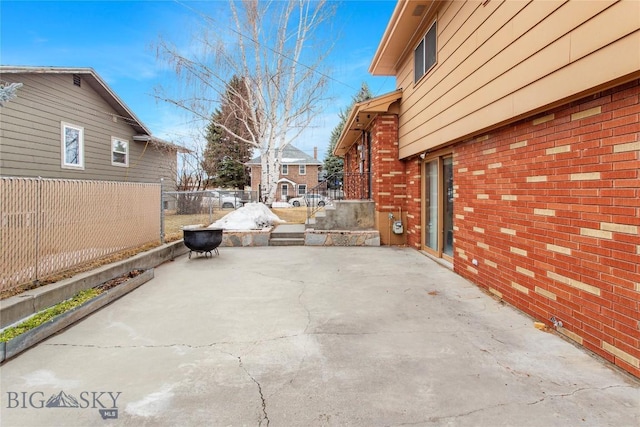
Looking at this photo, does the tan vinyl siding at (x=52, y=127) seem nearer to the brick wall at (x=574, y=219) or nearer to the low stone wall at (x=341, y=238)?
the low stone wall at (x=341, y=238)

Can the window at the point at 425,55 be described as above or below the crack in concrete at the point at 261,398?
above

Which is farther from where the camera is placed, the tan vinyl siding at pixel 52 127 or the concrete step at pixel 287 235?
the concrete step at pixel 287 235

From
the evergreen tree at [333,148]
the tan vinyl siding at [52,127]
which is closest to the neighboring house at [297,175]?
the evergreen tree at [333,148]

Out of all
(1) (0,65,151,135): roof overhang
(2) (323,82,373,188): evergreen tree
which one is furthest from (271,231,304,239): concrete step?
(2) (323,82,373,188): evergreen tree

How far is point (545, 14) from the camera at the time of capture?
3289 mm

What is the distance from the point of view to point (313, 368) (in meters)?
2.72

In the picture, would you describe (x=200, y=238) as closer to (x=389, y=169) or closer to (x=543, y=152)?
(x=389, y=169)

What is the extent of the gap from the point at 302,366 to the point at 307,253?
5.38 metres

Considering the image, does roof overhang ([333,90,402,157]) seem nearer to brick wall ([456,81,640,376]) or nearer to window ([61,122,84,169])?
brick wall ([456,81,640,376])

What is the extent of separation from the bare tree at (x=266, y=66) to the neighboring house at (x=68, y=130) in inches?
90.6

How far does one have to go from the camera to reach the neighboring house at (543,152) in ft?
8.49

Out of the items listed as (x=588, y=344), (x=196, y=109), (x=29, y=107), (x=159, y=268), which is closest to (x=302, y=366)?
(x=588, y=344)

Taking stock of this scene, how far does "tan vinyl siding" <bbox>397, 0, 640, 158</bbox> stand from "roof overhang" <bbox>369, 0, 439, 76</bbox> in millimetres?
259

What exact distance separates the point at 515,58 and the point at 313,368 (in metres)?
3.85
